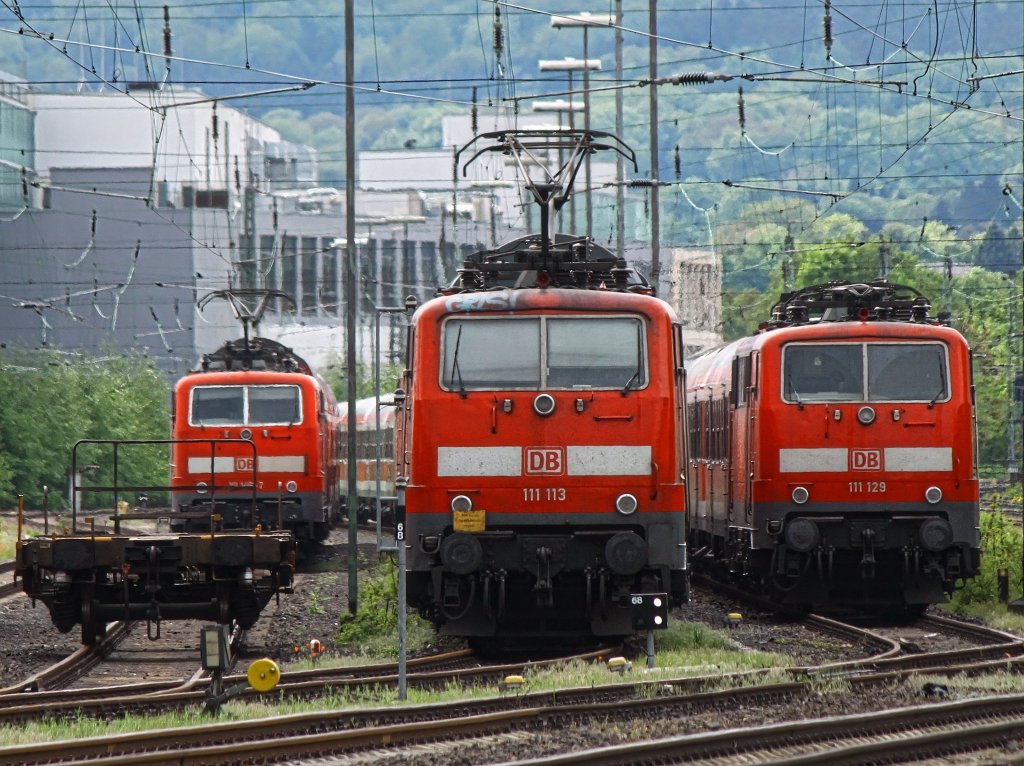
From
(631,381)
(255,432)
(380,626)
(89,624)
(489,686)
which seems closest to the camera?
(489,686)

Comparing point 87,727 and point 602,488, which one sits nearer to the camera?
point 87,727

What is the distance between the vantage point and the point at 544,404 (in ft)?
46.4

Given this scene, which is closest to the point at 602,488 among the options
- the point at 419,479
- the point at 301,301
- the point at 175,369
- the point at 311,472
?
the point at 419,479

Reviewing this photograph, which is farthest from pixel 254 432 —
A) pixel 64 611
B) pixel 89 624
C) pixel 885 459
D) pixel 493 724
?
pixel 493 724

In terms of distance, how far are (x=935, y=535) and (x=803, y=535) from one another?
1.35 meters

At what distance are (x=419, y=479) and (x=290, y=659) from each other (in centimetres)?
303

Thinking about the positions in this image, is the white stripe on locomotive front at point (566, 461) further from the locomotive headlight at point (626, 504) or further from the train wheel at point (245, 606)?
the train wheel at point (245, 606)

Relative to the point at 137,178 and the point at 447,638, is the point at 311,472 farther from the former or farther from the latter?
the point at 137,178

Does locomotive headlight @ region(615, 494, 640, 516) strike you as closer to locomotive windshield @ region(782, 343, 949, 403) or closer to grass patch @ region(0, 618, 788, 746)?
grass patch @ region(0, 618, 788, 746)

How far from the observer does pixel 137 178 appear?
7738 centimetres

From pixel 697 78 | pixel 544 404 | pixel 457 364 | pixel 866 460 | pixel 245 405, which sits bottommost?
pixel 866 460

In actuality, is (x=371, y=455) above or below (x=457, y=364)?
below

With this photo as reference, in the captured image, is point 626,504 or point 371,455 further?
point 371,455

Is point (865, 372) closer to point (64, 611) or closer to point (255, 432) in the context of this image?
point (64, 611)
